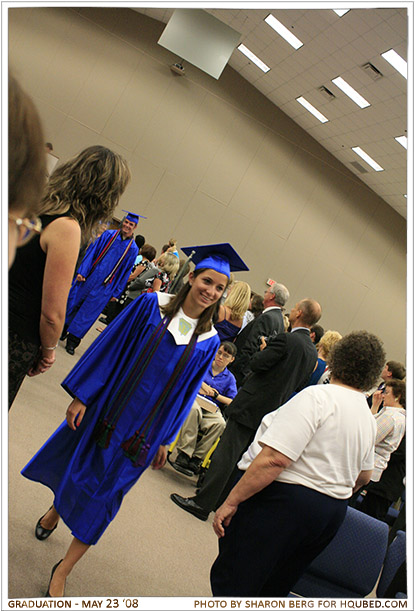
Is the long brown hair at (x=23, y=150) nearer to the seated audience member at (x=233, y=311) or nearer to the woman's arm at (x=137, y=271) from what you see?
the seated audience member at (x=233, y=311)

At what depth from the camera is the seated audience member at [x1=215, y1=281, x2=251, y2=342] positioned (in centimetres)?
443

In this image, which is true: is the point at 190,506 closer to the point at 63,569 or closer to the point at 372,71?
the point at 63,569

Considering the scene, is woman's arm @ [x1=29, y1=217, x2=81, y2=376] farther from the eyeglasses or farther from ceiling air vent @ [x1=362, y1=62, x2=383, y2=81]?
ceiling air vent @ [x1=362, y1=62, x2=383, y2=81]

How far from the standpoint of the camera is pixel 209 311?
2178 mm

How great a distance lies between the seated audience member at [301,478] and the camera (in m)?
1.80

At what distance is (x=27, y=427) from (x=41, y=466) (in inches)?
47.2

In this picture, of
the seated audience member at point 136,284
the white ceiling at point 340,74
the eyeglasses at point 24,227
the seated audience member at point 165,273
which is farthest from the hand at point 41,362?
the white ceiling at point 340,74

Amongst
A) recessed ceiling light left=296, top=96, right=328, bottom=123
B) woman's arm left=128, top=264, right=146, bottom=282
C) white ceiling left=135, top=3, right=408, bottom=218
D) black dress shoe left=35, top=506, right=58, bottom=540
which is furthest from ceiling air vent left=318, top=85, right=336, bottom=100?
black dress shoe left=35, top=506, right=58, bottom=540

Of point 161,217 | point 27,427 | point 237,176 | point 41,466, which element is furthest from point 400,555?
point 237,176

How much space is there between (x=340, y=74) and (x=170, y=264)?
4727 millimetres

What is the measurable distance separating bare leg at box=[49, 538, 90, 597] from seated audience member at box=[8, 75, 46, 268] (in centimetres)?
162

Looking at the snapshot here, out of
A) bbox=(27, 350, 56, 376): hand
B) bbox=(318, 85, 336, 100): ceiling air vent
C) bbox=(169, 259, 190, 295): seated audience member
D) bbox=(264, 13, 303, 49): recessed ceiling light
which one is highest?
bbox=(264, 13, 303, 49): recessed ceiling light

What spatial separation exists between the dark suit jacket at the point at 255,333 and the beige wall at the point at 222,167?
6413mm

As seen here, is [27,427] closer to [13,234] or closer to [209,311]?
[209,311]
